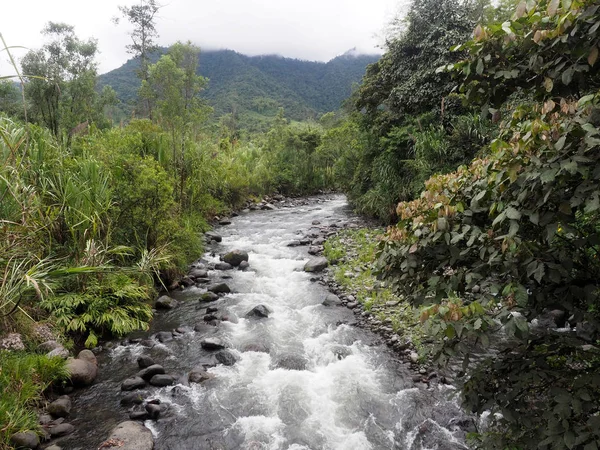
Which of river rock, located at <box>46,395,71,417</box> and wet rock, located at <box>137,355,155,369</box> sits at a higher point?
river rock, located at <box>46,395,71,417</box>

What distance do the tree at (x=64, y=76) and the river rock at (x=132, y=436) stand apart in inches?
751

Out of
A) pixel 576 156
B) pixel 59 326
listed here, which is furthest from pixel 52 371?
pixel 576 156

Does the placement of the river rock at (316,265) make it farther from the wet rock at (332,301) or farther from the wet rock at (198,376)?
the wet rock at (198,376)

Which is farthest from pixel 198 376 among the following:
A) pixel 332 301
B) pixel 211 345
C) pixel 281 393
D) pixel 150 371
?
pixel 332 301

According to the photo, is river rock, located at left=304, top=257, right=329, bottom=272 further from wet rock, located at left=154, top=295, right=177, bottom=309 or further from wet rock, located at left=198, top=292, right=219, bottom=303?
wet rock, located at left=154, top=295, right=177, bottom=309

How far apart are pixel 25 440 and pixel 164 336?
288 centimetres

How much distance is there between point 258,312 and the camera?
763 cm

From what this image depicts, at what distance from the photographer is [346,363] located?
5914mm

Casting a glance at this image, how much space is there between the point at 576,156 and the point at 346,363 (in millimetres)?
5001

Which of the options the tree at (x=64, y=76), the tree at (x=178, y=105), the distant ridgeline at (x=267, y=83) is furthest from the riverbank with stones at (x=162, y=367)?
the distant ridgeline at (x=267, y=83)

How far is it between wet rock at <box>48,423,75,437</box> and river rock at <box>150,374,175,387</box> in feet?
3.70

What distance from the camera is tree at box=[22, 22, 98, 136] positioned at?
19.0m

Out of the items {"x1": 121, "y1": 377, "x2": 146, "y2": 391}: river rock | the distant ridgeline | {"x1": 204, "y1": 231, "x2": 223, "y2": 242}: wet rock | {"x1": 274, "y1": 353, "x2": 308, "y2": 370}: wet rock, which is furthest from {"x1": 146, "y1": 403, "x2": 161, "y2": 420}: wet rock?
the distant ridgeline

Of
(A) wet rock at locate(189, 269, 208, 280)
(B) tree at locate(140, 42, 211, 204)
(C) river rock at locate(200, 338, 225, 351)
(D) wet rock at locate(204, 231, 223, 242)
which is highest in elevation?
(B) tree at locate(140, 42, 211, 204)
